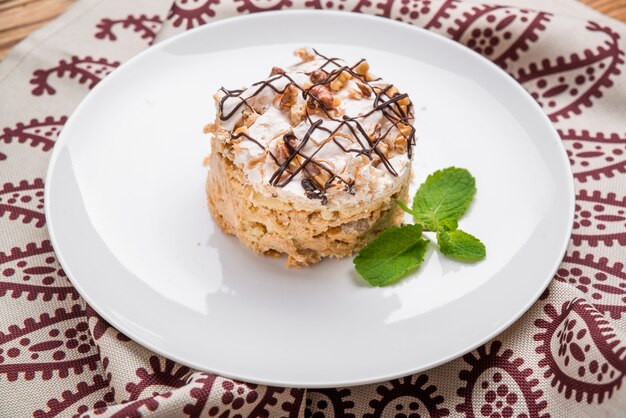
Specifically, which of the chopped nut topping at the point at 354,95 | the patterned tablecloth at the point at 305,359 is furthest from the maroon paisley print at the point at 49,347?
the chopped nut topping at the point at 354,95

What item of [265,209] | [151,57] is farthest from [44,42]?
[265,209]

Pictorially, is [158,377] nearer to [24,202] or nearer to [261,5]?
[24,202]

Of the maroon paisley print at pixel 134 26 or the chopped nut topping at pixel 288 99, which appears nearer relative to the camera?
the chopped nut topping at pixel 288 99

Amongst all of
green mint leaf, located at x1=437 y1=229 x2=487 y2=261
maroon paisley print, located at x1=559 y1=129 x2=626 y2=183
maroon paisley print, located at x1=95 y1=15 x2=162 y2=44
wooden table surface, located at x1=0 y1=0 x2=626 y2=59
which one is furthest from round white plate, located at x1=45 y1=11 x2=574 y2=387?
wooden table surface, located at x1=0 y1=0 x2=626 y2=59

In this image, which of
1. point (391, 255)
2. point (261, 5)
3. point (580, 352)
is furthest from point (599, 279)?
point (261, 5)

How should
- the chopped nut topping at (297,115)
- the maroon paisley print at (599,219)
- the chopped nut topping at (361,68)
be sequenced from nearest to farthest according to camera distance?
the chopped nut topping at (297,115) → the chopped nut topping at (361,68) → the maroon paisley print at (599,219)

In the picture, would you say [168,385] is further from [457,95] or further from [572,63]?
[572,63]

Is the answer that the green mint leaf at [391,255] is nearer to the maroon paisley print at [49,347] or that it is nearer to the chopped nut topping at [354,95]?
the chopped nut topping at [354,95]
